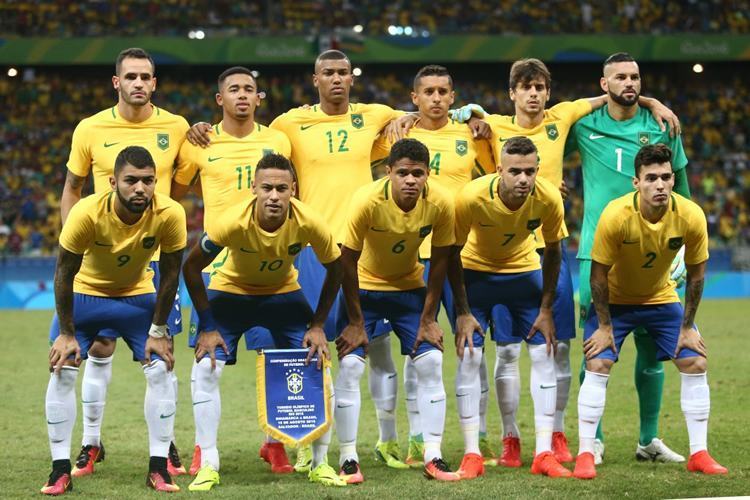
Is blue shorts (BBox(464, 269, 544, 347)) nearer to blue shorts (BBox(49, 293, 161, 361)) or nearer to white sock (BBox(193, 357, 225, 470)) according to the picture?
white sock (BBox(193, 357, 225, 470))

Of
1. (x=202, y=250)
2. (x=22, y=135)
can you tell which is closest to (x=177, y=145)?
(x=202, y=250)

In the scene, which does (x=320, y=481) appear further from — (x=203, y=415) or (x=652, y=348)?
(x=652, y=348)

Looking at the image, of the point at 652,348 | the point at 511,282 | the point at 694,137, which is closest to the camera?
the point at 511,282

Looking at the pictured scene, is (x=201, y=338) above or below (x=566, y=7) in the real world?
below

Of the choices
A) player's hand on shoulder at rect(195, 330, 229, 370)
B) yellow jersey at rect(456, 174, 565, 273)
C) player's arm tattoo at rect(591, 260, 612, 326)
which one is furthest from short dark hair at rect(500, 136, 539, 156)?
player's hand on shoulder at rect(195, 330, 229, 370)

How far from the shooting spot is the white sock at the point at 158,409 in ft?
20.8

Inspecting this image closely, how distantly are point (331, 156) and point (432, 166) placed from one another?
67 cm

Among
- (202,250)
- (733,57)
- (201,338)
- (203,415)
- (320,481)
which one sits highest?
(733,57)

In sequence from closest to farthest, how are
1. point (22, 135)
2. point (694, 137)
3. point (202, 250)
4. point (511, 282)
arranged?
point (202, 250) < point (511, 282) < point (22, 135) < point (694, 137)

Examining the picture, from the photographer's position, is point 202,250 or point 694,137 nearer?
point 202,250

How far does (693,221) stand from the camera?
21.1ft

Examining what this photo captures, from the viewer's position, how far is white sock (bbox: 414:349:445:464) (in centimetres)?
657

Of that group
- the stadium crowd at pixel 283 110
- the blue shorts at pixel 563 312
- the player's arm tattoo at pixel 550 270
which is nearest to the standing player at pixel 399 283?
the player's arm tattoo at pixel 550 270

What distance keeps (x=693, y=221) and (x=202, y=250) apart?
286 cm
